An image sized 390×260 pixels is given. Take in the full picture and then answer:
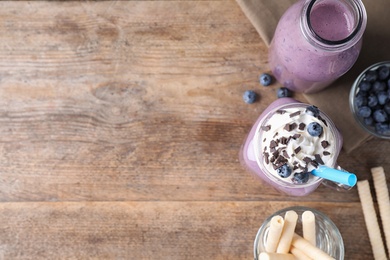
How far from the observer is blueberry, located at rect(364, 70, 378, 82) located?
102cm

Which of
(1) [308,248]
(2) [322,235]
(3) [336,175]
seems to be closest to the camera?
(3) [336,175]

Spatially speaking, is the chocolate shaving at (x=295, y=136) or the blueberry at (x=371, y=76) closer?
the chocolate shaving at (x=295, y=136)

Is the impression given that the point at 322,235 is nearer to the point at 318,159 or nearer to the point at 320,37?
the point at 318,159

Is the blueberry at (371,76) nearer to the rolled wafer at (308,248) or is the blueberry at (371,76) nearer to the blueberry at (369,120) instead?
the blueberry at (369,120)

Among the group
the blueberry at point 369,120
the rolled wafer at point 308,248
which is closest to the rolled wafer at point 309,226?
the rolled wafer at point 308,248

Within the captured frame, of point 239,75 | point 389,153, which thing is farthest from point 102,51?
point 389,153

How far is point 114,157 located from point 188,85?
22cm

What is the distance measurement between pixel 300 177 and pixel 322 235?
0.75 ft

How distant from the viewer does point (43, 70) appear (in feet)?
3.61

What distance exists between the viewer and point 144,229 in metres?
1.08

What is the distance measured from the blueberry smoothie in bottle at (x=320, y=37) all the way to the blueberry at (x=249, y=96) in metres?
0.11

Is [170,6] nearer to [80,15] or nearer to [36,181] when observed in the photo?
[80,15]

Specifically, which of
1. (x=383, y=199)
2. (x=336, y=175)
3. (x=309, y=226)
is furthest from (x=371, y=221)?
(x=336, y=175)

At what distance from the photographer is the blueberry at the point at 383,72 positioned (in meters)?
1.01
